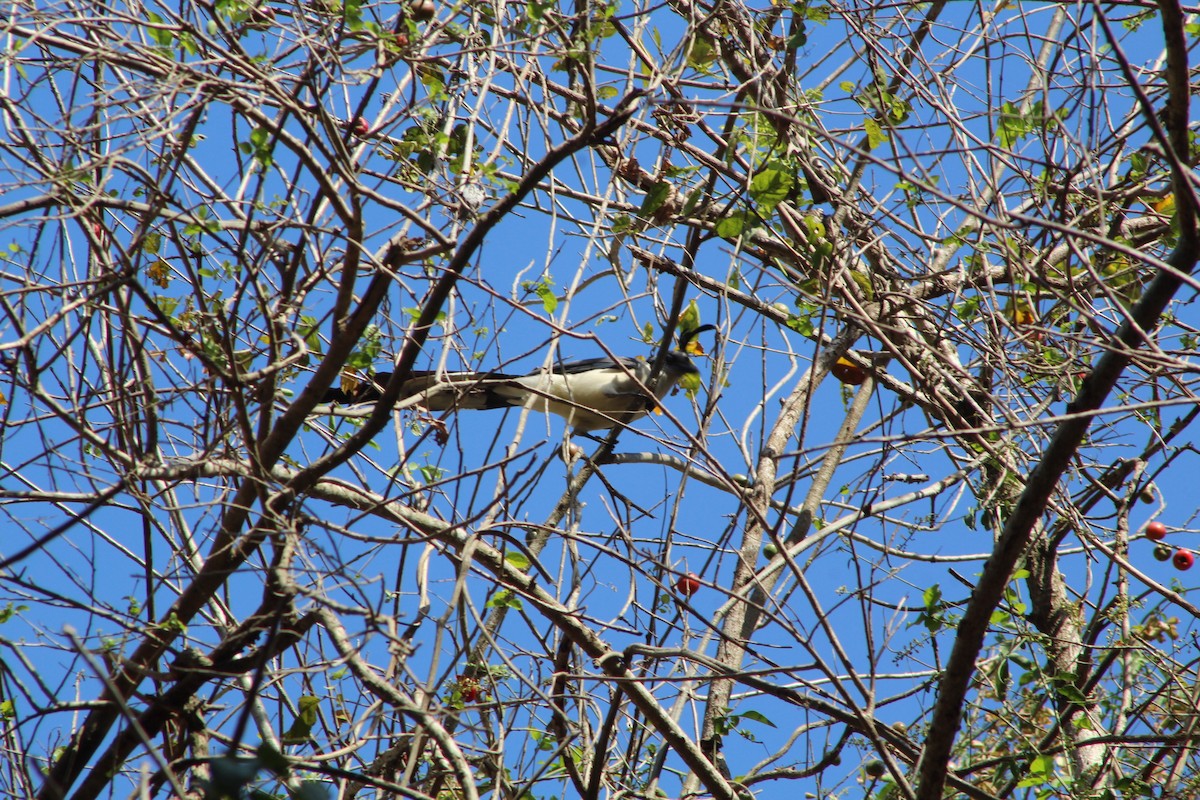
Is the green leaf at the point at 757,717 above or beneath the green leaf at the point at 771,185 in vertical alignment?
beneath

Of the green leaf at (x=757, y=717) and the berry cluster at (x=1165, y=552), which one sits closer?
the green leaf at (x=757, y=717)

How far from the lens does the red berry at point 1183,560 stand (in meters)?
4.07

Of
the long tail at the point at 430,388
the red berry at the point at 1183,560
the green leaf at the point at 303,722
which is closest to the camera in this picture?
the green leaf at the point at 303,722

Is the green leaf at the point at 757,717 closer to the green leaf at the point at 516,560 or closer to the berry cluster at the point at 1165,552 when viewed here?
the green leaf at the point at 516,560

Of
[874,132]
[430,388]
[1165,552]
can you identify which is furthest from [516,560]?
[1165,552]

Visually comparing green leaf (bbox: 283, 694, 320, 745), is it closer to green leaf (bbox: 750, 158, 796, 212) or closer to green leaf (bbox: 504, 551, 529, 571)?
green leaf (bbox: 504, 551, 529, 571)

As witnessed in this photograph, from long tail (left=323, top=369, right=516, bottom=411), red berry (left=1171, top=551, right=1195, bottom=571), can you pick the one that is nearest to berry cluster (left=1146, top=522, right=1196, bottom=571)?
red berry (left=1171, top=551, right=1195, bottom=571)

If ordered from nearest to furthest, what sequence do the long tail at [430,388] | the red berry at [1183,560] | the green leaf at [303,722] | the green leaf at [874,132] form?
1. the green leaf at [303,722]
2. the long tail at [430,388]
3. the green leaf at [874,132]
4. the red berry at [1183,560]

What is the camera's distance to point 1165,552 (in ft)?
13.6

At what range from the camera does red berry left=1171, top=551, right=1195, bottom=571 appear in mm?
4070

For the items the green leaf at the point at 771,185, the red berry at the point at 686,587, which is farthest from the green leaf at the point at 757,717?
the green leaf at the point at 771,185

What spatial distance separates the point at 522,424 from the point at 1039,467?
145 cm

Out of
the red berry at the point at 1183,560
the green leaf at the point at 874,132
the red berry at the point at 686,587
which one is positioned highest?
the green leaf at the point at 874,132

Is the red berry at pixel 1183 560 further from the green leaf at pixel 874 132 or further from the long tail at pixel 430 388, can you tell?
the long tail at pixel 430 388
